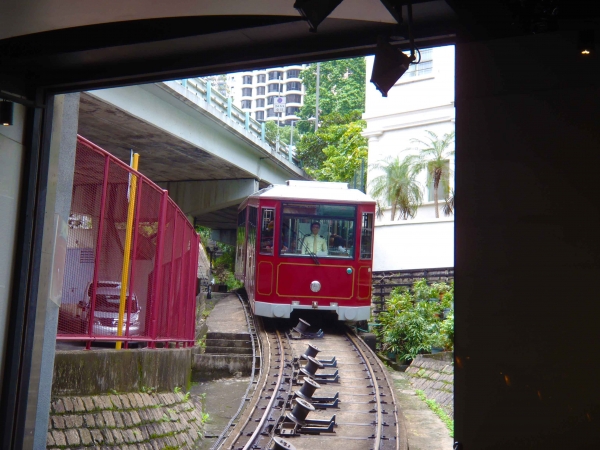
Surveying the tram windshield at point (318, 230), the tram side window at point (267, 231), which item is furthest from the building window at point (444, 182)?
the tram side window at point (267, 231)

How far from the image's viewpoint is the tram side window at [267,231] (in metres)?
16.0

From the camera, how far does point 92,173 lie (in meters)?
7.16

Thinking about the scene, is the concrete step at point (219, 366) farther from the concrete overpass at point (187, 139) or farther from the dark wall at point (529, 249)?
the dark wall at point (529, 249)

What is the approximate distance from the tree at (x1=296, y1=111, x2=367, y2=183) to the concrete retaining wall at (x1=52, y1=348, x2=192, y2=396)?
71.7 feet

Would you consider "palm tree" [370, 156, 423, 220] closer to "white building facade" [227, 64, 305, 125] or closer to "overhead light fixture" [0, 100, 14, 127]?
"overhead light fixture" [0, 100, 14, 127]

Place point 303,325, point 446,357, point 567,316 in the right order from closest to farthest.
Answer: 1. point 567,316
2. point 446,357
3. point 303,325

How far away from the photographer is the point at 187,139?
19703mm

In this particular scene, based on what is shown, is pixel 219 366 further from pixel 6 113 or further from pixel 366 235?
pixel 6 113

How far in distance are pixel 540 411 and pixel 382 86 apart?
2.06 meters

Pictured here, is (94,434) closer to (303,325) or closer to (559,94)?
(559,94)

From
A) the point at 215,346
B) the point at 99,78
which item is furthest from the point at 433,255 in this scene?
the point at 99,78

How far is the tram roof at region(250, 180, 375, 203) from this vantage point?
15.9 meters

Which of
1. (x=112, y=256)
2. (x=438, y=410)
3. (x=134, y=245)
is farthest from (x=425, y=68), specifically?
(x=112, y=256)

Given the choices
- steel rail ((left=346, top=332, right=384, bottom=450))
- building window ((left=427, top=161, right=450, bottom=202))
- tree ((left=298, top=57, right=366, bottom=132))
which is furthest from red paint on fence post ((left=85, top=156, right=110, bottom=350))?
tree ((left=298, top=57, right=366, bottom=132))
